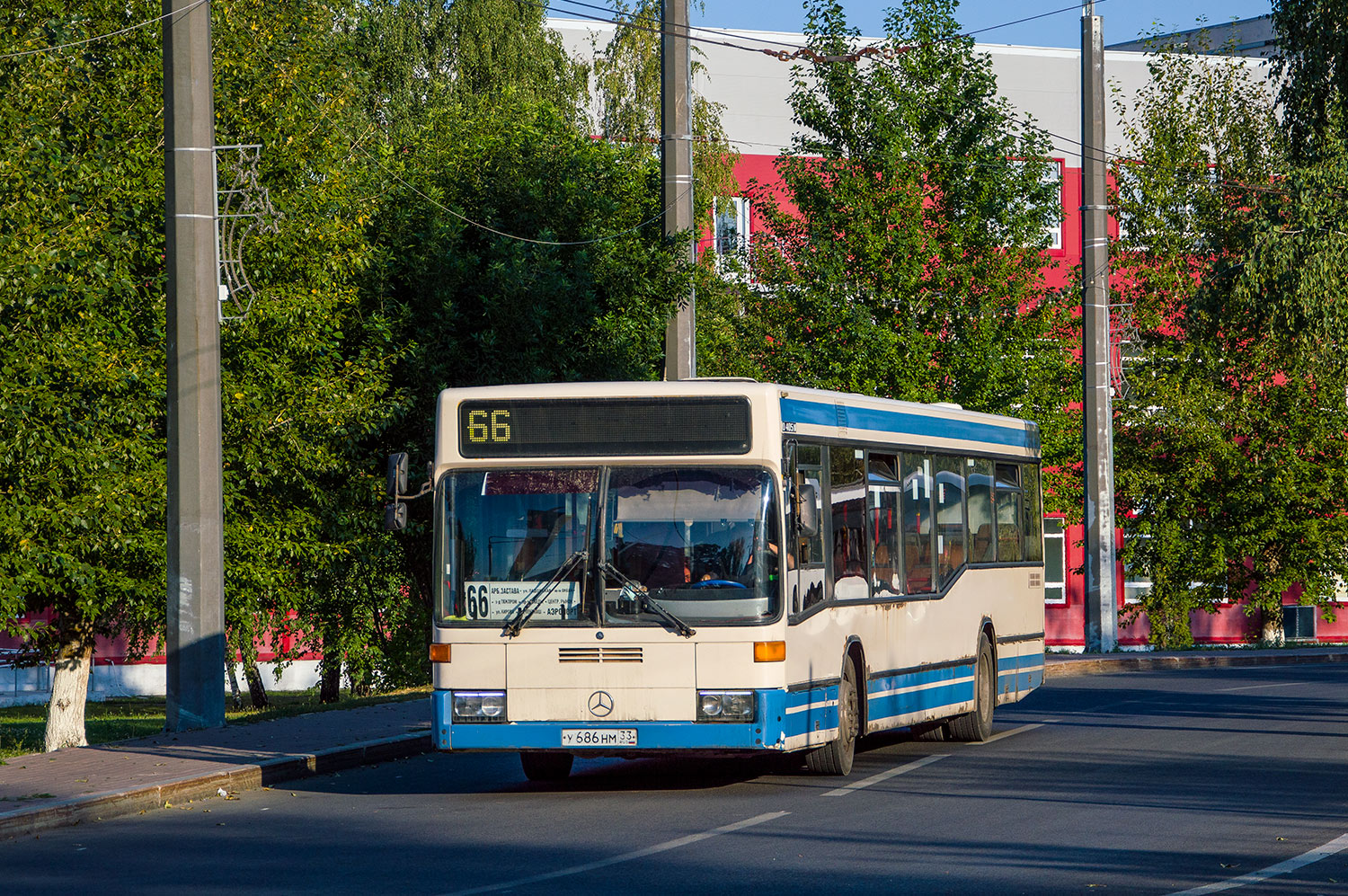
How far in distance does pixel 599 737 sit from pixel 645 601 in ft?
3.22

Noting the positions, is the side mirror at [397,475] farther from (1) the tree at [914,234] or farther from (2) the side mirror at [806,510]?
(1) the tree at [914,234]

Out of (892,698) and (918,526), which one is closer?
(892,698)

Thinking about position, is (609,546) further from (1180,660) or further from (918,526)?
(1180,660)

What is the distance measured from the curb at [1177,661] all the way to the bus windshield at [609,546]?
1727cm

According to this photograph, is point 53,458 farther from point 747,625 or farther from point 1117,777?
point 1117,777

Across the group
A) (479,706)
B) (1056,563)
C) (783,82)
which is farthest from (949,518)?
(783,82)

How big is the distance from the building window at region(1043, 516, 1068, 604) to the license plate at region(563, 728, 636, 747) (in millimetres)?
Answer: 37012

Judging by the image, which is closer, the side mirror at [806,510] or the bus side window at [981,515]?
the side mirror at [806,510]

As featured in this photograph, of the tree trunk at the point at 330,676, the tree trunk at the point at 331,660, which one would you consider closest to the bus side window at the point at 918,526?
the tree trunk at the point at 331,660

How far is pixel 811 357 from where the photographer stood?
3241 cm

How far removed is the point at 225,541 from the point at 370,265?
4998mm

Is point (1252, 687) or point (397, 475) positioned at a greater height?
point (397, 475)

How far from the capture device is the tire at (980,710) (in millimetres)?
17625

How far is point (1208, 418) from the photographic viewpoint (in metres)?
41.5
